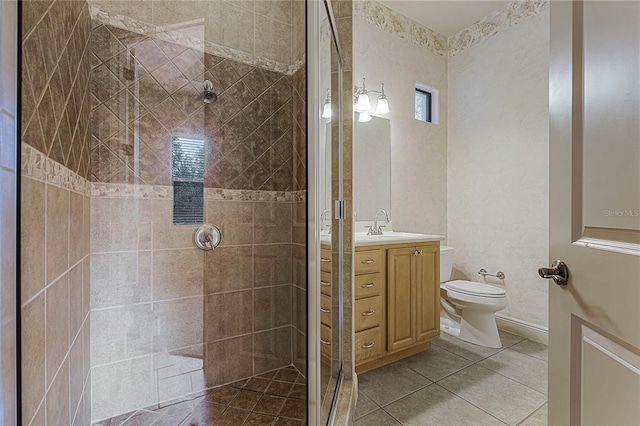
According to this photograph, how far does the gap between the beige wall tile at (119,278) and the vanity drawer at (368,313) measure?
1.15m

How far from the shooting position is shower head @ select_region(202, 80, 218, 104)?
154cm

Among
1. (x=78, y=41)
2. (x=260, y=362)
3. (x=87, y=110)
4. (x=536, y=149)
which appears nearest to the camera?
(x=78, y=41)

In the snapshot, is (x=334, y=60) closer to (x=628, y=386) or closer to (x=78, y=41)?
(x=78, y=41)

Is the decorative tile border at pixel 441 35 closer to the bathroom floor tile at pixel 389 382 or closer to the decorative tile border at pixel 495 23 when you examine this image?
the decorative tile border at pixel 495 23

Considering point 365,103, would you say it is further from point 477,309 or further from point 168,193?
point 477,309

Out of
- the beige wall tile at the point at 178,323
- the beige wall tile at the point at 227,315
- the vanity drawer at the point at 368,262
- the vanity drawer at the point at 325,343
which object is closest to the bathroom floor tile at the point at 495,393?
the vanity drawer at the point at 368,262

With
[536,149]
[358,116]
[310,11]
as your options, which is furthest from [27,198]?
[536,149]

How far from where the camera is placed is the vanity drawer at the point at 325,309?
1.15 meters

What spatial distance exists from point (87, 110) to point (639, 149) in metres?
1.72

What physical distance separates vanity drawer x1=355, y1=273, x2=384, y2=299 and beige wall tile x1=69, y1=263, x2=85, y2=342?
1319 mm

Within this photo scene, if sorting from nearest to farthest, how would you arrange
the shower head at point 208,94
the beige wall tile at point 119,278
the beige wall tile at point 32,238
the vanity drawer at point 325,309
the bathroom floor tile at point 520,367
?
the beige wall tile at point 32,238
the vanity drawer at point 325,309
the beige wall tile at point 119,278
the shower head at point 208,94
the bathroom floor tile at point 520,367

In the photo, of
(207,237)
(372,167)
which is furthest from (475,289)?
(207,237)

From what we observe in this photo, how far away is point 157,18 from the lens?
1.45 metres

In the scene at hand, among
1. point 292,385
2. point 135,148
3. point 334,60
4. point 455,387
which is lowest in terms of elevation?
point 455,387
